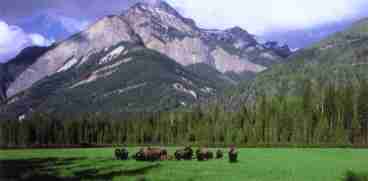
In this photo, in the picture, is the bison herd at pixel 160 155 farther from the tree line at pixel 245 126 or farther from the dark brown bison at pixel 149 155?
the tree line at pixel 245 126

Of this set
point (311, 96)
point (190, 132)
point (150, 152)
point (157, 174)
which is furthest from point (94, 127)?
point (157, 174)

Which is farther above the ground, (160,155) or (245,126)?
(245,126)

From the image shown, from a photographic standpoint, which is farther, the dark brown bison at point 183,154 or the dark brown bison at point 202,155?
the dark brown bison at point 183,154

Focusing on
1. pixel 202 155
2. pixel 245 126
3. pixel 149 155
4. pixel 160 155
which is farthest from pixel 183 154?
pixel 245 126

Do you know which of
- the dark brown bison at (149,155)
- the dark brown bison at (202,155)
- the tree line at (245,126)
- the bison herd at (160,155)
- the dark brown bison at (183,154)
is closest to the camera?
the dark brown bison at (149,155)

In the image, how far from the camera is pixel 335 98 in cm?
12938

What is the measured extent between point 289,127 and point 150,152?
81997 millimetres

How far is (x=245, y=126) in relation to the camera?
424ft

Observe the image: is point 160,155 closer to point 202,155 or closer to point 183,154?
point 183,154

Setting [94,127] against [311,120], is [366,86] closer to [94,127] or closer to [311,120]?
[311,120]

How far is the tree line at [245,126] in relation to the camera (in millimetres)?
122750

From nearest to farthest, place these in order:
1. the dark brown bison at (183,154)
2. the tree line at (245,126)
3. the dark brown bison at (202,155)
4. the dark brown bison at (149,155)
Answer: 1. the dark brown bison at (149,155)
2. the dark brown bison at (202,155)
3. the dark brown bison at (183,154)
4. the tree line at (245,126)

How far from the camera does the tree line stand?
4833 inches

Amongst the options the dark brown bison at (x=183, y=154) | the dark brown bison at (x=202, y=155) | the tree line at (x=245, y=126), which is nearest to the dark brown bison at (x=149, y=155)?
the dark brown bison at (x=183, y=154)
